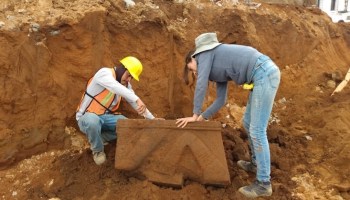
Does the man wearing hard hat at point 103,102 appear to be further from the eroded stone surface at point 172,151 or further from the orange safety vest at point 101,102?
the eroded stone surface at point 172,151

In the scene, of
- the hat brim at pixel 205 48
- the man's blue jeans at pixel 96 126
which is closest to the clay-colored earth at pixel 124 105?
the man's blue jeans at pixel 96 126

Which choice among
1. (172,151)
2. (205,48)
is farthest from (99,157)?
(205,48)

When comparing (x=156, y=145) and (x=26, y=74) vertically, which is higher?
(x=26, y=74)

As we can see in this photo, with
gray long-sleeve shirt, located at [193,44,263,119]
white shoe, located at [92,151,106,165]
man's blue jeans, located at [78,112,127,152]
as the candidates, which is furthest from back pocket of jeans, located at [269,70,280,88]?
white shoe, located at [92,151,106,165]

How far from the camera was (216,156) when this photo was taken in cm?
410

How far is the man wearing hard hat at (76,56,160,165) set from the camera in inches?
172

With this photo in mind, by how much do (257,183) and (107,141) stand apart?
1.85m

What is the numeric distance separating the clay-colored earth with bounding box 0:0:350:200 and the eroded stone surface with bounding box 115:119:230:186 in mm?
136

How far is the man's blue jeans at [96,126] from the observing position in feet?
14.5

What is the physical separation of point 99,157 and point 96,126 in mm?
372

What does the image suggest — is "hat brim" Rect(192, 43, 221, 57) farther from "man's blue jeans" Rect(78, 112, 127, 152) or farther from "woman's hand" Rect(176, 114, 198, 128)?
"man's blue jeans" Rect(78, 112, 127, 152)

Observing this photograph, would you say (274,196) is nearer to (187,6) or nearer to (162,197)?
(162,197)

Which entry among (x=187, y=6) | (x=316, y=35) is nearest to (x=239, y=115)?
(x=187, y=6)

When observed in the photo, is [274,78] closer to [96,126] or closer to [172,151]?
[172,151]
